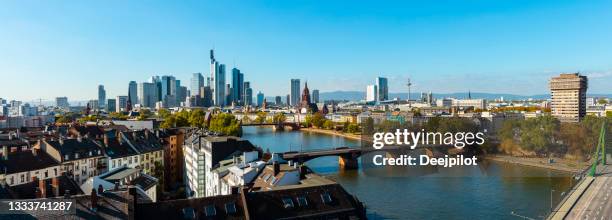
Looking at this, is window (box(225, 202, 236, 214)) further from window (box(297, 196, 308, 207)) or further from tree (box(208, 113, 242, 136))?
tree (box(208, 113, 242, 136))

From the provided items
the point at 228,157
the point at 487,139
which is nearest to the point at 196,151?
the point at 228,157

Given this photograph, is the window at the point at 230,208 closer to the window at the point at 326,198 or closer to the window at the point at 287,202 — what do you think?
the window at the point at 287,202

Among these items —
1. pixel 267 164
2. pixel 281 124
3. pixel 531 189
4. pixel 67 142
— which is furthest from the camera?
pixel 281 124

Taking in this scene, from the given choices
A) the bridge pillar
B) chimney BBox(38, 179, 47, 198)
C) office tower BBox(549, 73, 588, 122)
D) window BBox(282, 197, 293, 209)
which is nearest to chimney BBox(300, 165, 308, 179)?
window BBox(282, 197, 293, 209)

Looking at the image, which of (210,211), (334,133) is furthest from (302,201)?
(334,133)

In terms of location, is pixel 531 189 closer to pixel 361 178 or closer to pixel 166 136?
pixel 361 178

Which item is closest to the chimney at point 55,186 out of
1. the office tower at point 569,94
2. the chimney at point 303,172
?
the chimney at point 303,172
